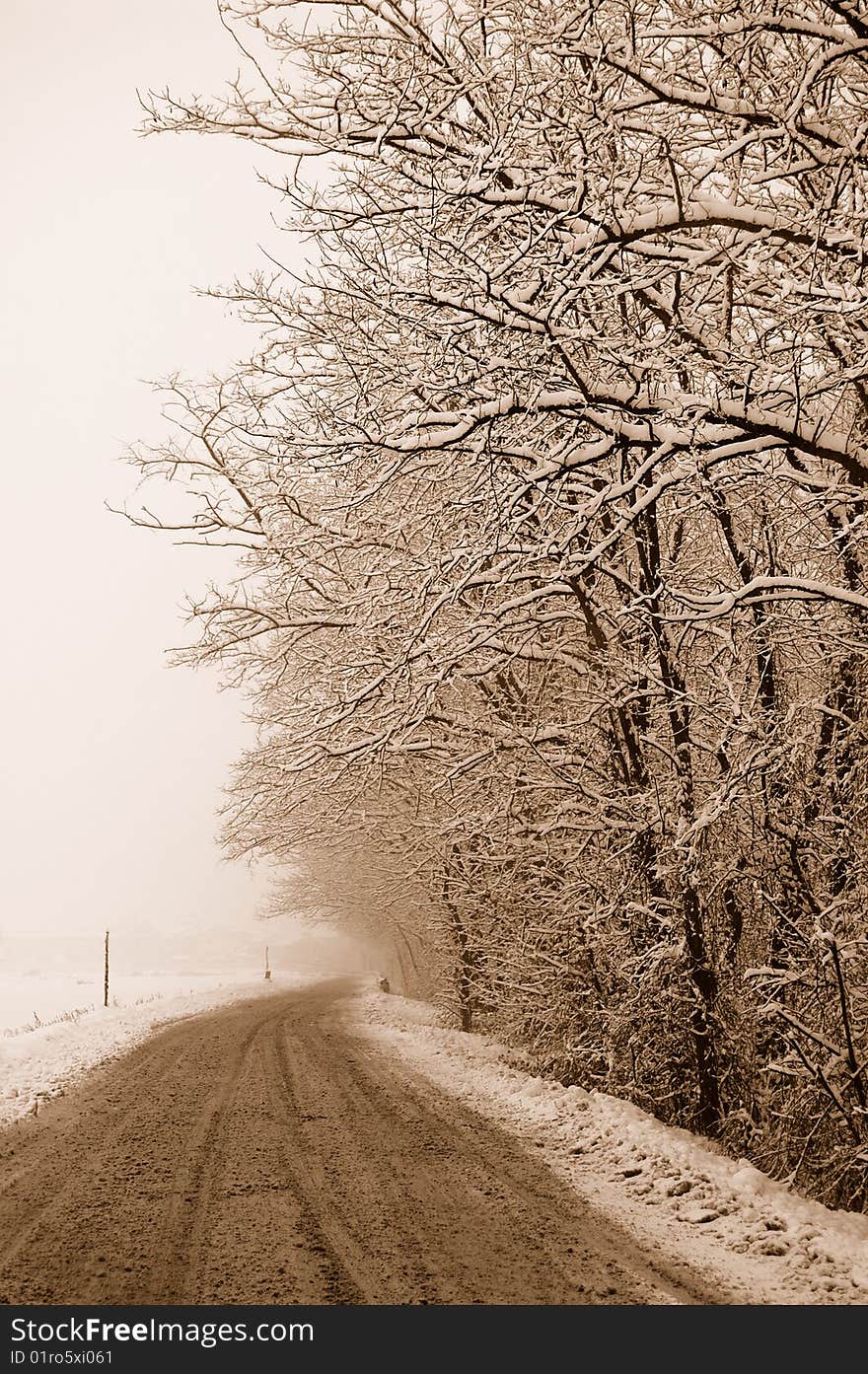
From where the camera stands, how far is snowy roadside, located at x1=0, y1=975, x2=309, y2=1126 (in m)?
8.88

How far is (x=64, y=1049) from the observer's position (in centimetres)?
1244

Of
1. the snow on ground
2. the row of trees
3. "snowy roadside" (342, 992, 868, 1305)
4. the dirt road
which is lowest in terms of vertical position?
the snow on ground

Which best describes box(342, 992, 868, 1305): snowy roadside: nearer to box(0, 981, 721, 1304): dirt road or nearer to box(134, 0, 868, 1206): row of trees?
box(0, 981, 721, 1304): dirt road

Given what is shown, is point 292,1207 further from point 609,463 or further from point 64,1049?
point 64,1049

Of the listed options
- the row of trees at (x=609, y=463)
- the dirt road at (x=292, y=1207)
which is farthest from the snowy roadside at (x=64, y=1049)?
the row of trees at (x=609, y=463)

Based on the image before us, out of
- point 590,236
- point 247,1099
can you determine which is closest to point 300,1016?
point 247,1099

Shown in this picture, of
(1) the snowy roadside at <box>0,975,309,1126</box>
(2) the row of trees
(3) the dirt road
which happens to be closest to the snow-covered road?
(3) the dirt road

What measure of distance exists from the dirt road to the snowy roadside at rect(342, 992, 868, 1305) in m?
0.24

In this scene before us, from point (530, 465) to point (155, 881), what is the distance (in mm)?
184322

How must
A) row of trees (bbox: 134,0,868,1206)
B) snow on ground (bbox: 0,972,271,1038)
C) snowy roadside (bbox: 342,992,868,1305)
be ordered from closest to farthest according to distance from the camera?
snowy roadside (bbox: 342,992,868,1305), row of trees (bbox: 134,0,868,1206), snow on ground (bbox: 0,972,271,1038)

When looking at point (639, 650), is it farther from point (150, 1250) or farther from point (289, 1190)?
point (150, 1250)

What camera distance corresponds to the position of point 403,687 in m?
6.11

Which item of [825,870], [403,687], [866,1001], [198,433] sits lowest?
[866,1001]

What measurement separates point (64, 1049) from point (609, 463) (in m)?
11.3
